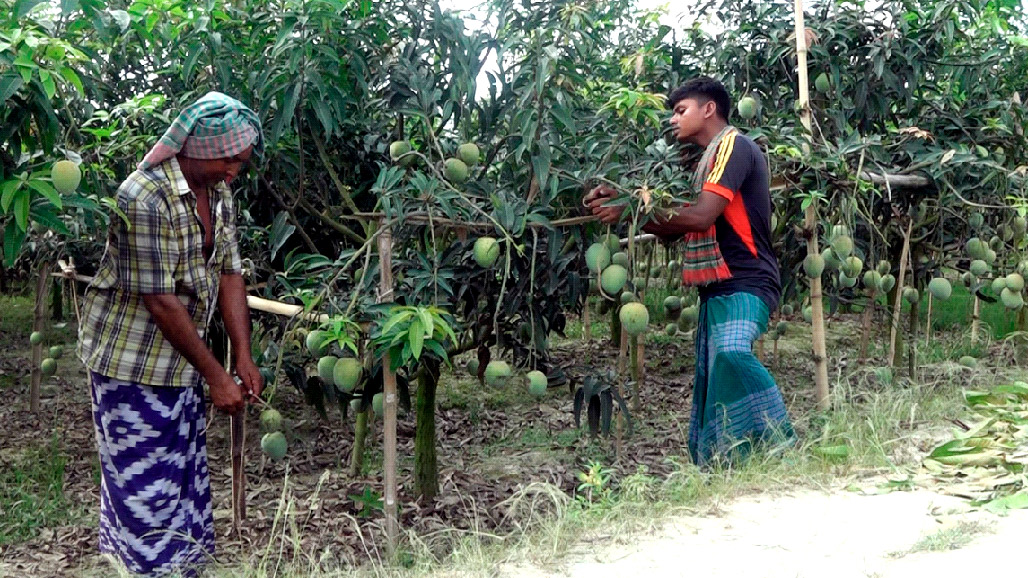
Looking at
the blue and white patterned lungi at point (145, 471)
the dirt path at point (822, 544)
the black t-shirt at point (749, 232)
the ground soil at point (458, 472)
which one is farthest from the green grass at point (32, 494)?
the black t-shirt at point (749, 232)

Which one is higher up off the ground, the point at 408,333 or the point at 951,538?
the point at 408,333

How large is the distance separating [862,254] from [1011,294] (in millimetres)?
588

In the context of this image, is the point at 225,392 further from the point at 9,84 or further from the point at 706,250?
the point at 706,250

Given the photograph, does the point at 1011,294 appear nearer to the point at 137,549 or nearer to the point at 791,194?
the point at 791,194

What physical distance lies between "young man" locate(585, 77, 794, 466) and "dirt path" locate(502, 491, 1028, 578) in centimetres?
47

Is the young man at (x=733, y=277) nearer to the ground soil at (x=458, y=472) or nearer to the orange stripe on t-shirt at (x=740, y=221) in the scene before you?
the orange stripe on t-shirt at (x=740, y=221)

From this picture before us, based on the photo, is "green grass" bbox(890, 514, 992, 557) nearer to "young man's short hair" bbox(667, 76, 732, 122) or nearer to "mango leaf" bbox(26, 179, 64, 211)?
"young man's short hair" bbox(667, 76, 732, 122)

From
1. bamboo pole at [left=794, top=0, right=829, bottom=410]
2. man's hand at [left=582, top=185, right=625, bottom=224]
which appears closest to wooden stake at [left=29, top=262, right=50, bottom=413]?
man's hand at [left=582, top=185, right=625, bottom=224]

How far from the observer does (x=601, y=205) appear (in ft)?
8.93

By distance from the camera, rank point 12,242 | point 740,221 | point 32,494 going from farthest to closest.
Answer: point 32,494 → point 740,221 → point 12,242

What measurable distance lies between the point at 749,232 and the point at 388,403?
1291 millimetres

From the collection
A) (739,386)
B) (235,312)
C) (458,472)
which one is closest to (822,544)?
(739,386)

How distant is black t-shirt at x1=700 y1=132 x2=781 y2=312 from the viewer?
10.3 feet

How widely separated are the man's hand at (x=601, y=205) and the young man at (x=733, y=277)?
33 cm
